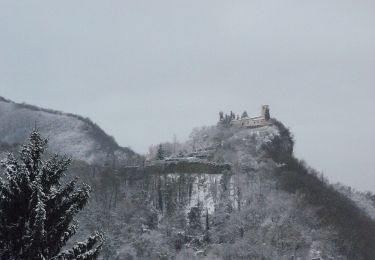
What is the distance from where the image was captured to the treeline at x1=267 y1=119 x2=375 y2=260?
108125 millimetres

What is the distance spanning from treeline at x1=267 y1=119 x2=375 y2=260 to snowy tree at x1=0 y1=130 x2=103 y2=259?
90.3 metres

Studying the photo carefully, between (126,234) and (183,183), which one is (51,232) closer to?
(126,234)

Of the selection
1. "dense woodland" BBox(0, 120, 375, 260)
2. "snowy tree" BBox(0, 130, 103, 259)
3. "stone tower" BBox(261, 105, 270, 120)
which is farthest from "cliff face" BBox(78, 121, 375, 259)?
"snowy tree" BBox(0, 130, 103, 259)

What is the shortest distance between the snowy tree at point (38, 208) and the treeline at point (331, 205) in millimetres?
90298

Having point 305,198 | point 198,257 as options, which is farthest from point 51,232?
point 305,198

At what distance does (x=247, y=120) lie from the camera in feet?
477

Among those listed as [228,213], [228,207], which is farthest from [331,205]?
[228,213]

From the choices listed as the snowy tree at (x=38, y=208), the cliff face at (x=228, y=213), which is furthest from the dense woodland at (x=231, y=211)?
the snowy tree at (x=38, y=208)

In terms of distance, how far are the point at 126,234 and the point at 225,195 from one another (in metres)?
18.6

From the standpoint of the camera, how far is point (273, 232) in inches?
4178

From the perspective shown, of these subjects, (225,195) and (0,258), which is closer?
(0,258)

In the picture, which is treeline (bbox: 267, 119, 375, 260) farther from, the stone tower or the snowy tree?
the snowy tree

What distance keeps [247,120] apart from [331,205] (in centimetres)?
3121

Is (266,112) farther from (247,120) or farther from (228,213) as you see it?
(228,213)
